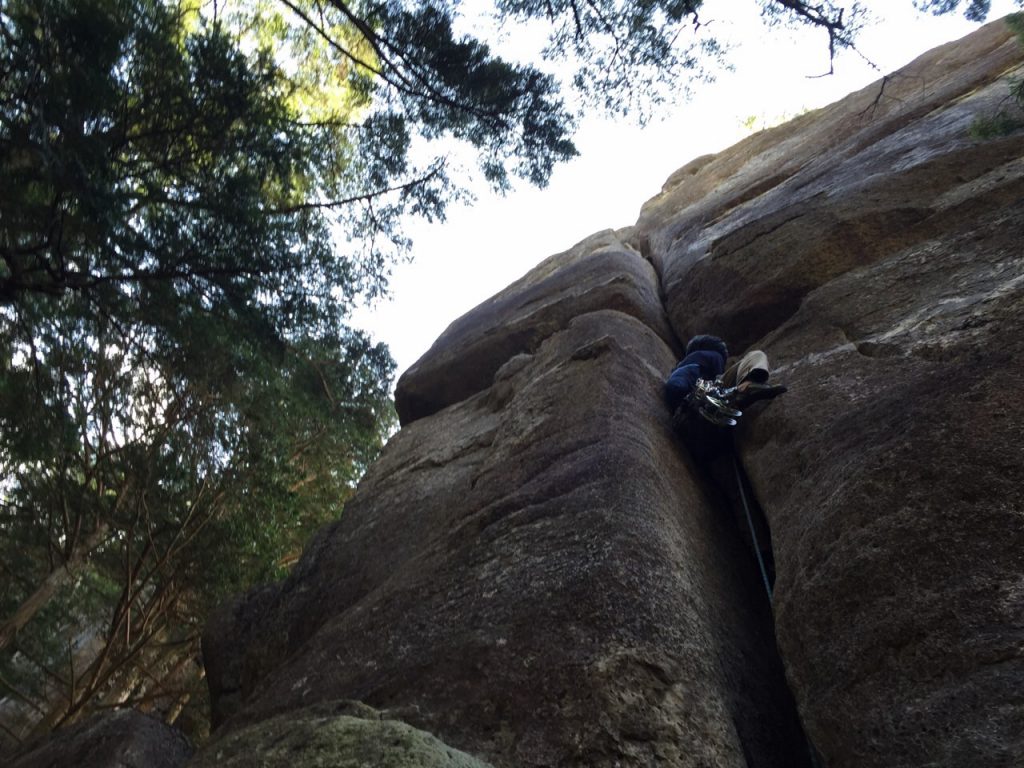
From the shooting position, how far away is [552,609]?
402 centimetres

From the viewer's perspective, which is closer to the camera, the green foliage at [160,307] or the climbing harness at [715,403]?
the climbing harness at [715,403]

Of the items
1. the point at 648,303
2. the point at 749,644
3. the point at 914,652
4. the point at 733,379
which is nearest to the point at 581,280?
the point at 648,303

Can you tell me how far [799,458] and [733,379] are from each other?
1.42m

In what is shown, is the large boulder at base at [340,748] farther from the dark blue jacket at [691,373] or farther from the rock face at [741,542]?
the dark blue jacket at [691,373]

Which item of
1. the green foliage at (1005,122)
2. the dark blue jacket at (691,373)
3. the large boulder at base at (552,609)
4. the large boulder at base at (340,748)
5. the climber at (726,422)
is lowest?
the large boulder at base at (340,748)

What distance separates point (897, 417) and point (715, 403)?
168cm

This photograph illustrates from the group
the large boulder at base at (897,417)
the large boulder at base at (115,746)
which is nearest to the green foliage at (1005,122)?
the large boulder at base at (897,417)

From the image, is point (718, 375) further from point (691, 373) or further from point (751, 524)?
point (751, 524)

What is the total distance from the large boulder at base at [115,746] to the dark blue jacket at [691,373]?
4.66 m

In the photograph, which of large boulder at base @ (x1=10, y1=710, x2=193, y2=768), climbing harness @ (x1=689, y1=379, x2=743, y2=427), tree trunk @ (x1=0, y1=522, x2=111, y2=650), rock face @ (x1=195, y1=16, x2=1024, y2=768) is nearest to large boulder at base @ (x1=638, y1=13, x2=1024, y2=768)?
rock face @ (x1=195, y1=16, x2=1024, y2=768)

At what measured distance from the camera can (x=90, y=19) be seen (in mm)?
7066

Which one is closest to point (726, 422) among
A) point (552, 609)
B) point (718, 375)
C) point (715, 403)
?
point (715, 403)

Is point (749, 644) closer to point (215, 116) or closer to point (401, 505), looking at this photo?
point (401, 505)

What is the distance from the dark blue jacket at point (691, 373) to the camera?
21.9ft
